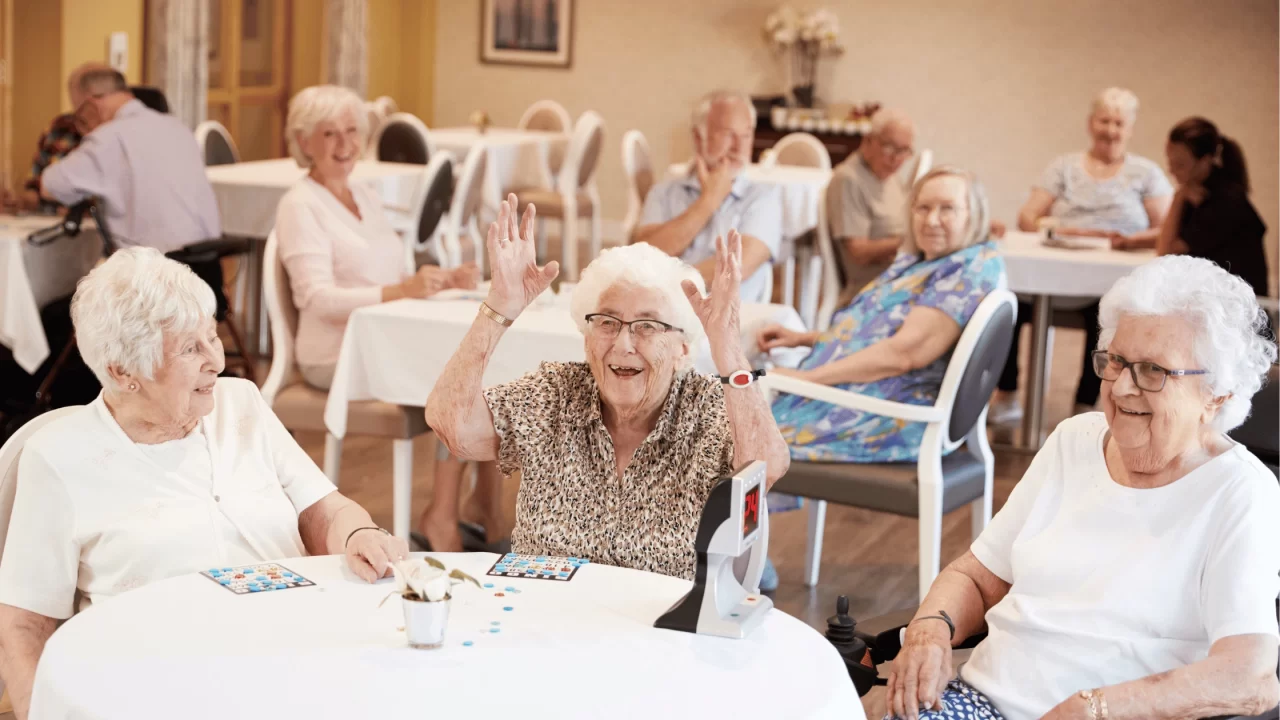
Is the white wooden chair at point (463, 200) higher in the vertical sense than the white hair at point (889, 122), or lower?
lower

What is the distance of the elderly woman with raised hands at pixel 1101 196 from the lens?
591 cm

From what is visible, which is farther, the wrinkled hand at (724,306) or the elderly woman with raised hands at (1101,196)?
the elderly woman with raised hands at (1101,196)

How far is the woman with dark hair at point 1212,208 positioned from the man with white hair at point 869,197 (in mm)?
982

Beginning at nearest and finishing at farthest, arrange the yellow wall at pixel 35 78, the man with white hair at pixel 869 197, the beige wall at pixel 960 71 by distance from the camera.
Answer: the man with white hair at pixel 869 197, the yellow wall at pixel 35 78, the beige wall at pixel 960 71

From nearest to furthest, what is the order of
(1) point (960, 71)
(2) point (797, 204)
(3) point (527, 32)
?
(2) point (797, 204) → (1) point (960, 71) → (3) point (527, 32)

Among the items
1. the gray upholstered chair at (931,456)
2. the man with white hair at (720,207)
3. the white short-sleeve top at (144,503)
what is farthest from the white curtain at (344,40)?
the white short-sleeve top at (144,503)

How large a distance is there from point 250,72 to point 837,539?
695 cm

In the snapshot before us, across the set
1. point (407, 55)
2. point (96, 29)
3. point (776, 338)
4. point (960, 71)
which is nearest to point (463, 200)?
point (776, 338)

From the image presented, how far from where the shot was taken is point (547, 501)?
232cm

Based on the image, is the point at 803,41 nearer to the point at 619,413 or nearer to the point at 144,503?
the point at 619,413

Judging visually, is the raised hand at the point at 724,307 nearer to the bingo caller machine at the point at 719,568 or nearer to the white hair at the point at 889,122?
the bingo caller machine at the point at 719,568

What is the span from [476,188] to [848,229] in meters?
1.80

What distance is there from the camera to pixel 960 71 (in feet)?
32.3

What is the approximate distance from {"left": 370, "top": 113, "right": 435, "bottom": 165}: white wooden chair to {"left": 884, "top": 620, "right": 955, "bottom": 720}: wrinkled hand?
568 centimetres
